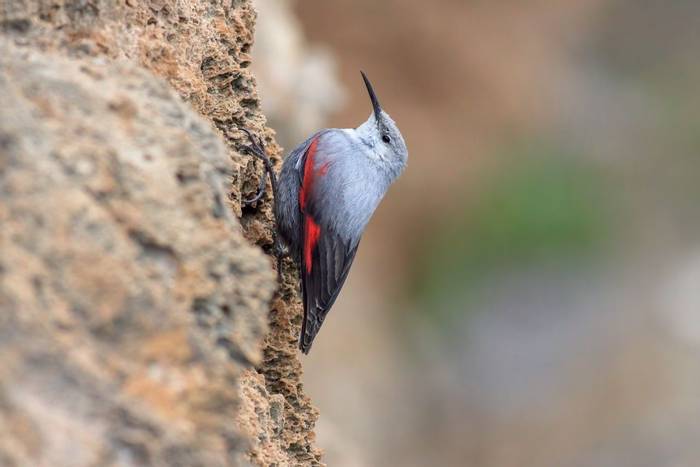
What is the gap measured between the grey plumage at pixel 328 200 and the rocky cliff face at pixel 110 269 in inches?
60.1

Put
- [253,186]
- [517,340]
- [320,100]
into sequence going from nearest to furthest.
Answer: [253,186] < [320,100] < [517,340]

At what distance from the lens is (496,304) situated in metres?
10.8

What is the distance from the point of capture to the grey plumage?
148 inches

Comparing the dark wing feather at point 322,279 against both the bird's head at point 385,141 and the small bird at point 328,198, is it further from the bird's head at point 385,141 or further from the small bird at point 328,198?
the bird's head at point 385,141

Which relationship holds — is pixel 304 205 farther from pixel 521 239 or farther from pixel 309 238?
pixel 521 239

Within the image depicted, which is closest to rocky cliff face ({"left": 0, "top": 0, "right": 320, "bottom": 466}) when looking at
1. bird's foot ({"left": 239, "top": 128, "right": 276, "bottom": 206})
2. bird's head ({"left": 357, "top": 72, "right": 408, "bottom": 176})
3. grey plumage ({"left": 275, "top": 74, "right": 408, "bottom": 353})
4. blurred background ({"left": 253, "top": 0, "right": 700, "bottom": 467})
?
bird's foot ({"left": 239, "top": 128, "right": 276, "bottom": 206})

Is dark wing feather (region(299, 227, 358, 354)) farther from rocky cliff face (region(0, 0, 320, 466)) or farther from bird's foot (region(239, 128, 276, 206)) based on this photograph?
rocky cliff face (region(0, 0, 320, 466))

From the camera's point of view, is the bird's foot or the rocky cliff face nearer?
the rocky cliff face

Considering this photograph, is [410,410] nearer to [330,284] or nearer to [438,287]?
[438,287]

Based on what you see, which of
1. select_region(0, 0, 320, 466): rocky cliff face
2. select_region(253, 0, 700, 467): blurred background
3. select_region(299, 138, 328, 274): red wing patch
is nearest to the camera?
select_region(0, 0, 320, 466): rocky cliff face

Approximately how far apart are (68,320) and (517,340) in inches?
365

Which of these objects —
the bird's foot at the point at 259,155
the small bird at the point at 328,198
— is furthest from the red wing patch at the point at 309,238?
the bird's foot at the point at 259,155

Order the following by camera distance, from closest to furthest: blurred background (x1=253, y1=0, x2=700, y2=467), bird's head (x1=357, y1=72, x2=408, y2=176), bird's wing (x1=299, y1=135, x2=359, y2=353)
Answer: bird's wing (x1=299, y1=135, x2=359, y2=353) < bird's head (x1=357, y1=72, x2=408, y2=176) < blurred background (x1=253, y1=0, x2=700, y2=467)

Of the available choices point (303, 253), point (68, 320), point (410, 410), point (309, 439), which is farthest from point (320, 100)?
point (68, 320)
